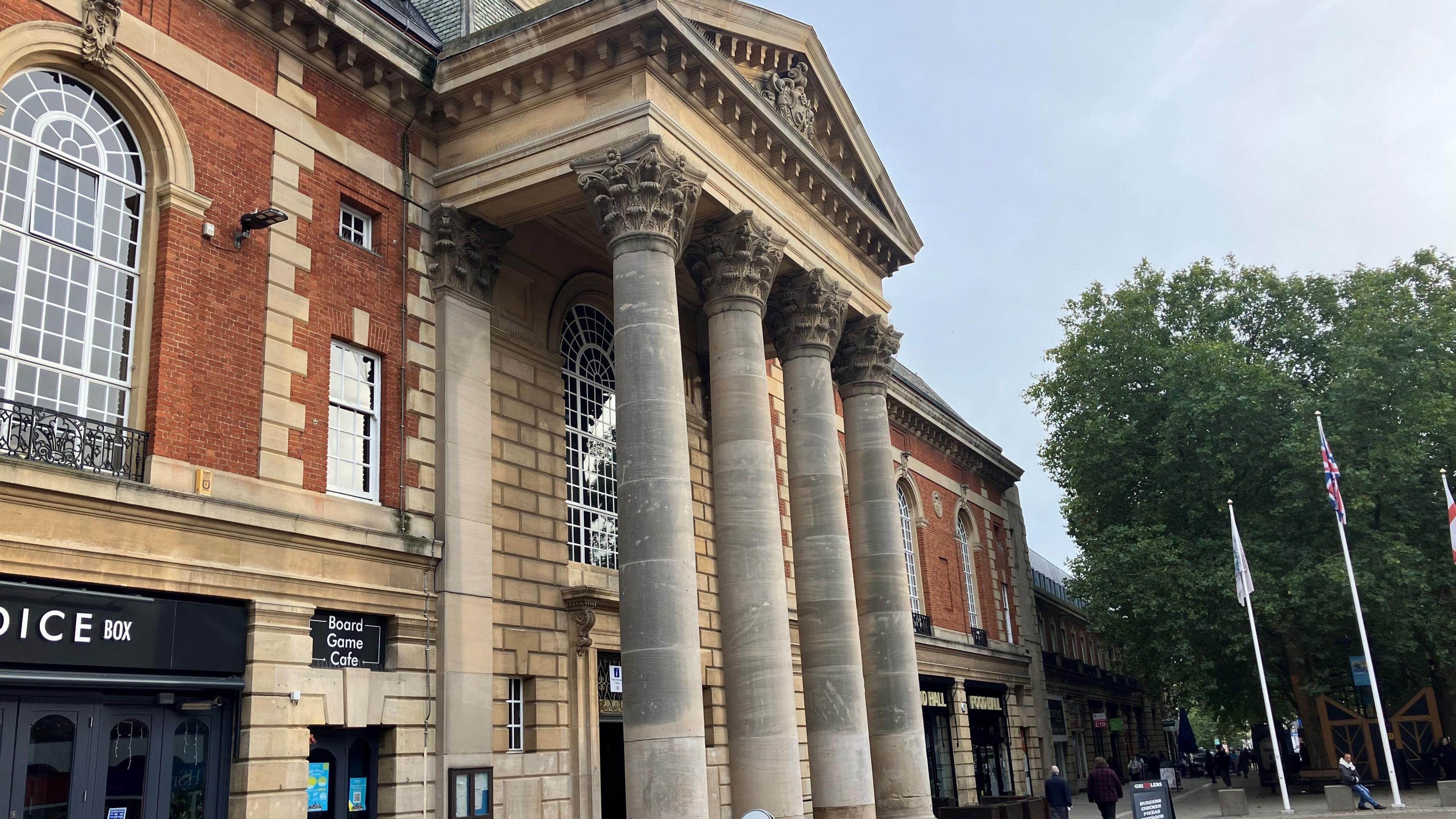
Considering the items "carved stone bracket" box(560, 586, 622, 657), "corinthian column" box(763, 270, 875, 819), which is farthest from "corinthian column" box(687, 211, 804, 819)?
"carved stone bracket" box(560, 586, 622, 657)

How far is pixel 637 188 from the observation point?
647 inches

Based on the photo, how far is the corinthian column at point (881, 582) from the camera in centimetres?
2114

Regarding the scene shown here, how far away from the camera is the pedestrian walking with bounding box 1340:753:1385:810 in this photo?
26.1 meters

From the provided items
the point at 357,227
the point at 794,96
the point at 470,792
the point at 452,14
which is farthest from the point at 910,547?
the point at 357,227

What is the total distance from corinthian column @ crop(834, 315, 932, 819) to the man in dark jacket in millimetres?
5174

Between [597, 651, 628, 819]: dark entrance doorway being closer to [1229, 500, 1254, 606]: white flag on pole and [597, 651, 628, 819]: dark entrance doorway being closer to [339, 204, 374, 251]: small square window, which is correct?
[339, 204, 374, 251]: small square window

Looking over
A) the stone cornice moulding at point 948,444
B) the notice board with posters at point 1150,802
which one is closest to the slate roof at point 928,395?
the stone cornice moulding at point 948,444

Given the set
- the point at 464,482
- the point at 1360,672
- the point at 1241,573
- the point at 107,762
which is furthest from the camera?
the point at 1360,672

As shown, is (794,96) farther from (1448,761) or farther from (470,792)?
(1448,761)

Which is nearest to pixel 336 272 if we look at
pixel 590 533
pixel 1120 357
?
pixel 590 533

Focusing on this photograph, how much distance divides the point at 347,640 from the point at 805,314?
34.7 ft

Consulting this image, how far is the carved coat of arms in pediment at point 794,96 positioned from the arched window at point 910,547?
18.3m

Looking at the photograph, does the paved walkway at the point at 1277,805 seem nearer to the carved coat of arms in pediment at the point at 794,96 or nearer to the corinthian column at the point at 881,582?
the corinthian column at the point at 881,582

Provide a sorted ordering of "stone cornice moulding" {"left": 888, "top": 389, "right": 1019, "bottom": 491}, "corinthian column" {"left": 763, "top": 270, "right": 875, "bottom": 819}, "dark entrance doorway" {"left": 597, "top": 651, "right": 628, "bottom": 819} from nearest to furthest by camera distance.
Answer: "corinthian column" {"left": 763, "top": 270, "right": 875, "bottom": 819} → "dark entrance doorway" {"left": 597, "top": 651, "right": 628, "bottom": 819} → "stone cornice moulding" {"left": 888, "top": 389, "right": 1019, "bottom": 491}
